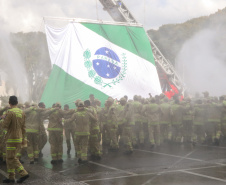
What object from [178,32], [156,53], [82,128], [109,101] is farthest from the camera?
[178,32]

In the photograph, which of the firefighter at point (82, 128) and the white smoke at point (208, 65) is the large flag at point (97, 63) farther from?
the white smoke at point (208, 65)

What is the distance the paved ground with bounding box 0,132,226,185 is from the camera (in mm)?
7223

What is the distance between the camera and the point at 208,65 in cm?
3069

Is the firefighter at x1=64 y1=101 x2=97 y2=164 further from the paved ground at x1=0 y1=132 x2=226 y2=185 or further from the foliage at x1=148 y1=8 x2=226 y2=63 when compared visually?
the foliage at x1=148 y1=8 x2=226 y2=63

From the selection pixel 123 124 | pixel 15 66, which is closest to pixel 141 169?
pixel 123 124

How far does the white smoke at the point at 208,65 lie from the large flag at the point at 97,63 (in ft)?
47.9

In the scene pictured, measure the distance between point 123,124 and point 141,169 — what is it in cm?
307

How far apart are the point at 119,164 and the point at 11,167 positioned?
3.20 metres

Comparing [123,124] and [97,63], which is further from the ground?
[97,63]

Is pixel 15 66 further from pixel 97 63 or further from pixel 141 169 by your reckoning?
pixel 141 169

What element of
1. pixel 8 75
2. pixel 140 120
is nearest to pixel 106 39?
pixel 140 120

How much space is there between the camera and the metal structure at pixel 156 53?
19.3 metres

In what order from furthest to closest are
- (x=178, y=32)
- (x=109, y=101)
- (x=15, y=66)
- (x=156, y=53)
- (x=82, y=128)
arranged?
(x=178, y=32) < (x=15, y=66) < (x=156, y=53) < (x=109, y=101) < (x=82, y=128)

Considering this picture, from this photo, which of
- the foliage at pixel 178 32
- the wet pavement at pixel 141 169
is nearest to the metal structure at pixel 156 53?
the wet pavement at pixel 141 169
